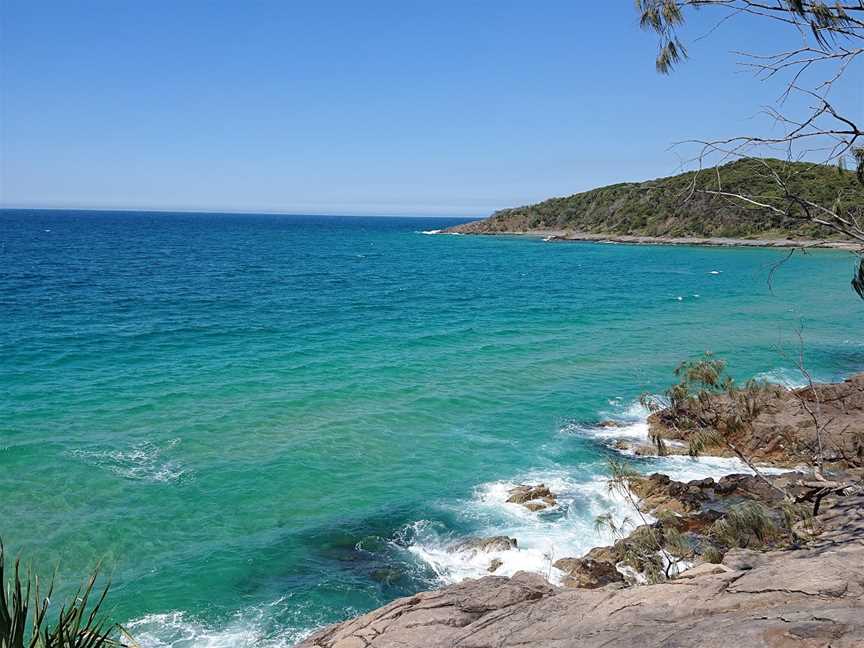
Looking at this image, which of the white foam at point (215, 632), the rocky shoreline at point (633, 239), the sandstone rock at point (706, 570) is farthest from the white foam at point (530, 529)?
the rocky shoreline at point (633, 239)

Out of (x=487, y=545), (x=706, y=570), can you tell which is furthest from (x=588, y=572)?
(x=706, y=570)

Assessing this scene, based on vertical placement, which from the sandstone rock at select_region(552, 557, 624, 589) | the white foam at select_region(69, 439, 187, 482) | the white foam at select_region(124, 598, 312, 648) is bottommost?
the white foam at select_region(124, 598, 312, 648)

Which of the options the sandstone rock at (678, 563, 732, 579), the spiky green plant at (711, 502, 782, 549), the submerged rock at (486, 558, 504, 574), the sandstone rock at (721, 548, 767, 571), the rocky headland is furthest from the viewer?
the rocky headland

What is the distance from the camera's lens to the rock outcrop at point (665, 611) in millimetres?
6348

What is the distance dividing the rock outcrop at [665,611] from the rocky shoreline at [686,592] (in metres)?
0.02

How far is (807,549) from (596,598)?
3690 millimetres

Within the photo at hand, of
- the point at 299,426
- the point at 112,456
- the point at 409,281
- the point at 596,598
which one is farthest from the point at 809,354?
the point at 409,281

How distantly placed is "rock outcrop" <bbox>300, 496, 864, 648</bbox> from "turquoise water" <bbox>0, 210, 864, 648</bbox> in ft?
12.1

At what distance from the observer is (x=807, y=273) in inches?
3009

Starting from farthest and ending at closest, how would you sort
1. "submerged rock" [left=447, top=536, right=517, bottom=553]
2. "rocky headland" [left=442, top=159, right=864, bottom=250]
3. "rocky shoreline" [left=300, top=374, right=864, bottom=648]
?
"rocky headland" [left=442, top=159, right=864, bottom=250] → "submerged rock" [left=447, top=536, right=517, bottom=553] → "rocky shoreline" [left=300, top=374, right=864, bottom=648]

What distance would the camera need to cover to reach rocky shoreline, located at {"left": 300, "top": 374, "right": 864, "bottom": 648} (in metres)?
6.77

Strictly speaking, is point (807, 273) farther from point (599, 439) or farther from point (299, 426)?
point (299, 426)

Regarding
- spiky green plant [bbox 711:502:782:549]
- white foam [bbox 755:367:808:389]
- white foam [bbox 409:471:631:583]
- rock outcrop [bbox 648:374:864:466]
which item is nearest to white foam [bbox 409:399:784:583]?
white foam [bbox 409:471:631:583]

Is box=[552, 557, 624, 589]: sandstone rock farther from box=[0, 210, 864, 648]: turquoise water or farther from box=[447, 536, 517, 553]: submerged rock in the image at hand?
box=[447, 536, 517, 553]: submerged rock
